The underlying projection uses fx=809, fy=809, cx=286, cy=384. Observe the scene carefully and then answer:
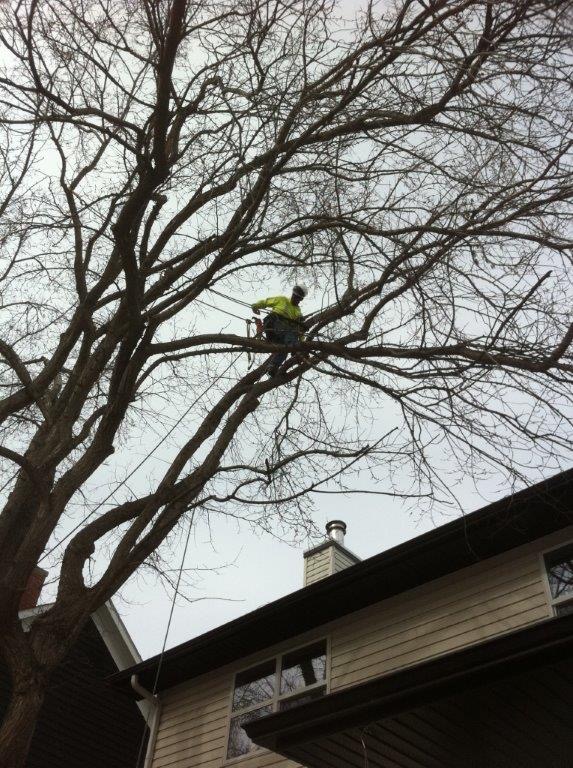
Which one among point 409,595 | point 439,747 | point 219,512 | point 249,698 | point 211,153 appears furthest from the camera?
point 249,698

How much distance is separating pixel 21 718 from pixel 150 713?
6.09 meters

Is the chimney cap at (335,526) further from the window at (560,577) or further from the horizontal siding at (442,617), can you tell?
the window at (560,577)

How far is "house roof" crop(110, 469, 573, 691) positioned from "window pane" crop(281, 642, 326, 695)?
0.26 metres

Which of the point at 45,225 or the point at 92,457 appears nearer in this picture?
the point at 92,457

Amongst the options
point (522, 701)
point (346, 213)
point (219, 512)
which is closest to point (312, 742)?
point (522, 701)

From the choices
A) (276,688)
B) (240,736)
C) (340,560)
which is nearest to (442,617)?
(276,688)

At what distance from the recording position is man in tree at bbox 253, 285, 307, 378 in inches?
304

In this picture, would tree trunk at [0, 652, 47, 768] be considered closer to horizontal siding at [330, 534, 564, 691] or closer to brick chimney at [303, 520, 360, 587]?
horizontal siding at [330, 534, 564, 691]

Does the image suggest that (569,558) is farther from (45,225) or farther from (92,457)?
(45,225)

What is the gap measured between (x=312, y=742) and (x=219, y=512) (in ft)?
7.21

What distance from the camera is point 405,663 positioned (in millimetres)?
8312

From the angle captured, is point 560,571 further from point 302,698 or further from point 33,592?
point 33,592

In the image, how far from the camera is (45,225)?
7395 mm

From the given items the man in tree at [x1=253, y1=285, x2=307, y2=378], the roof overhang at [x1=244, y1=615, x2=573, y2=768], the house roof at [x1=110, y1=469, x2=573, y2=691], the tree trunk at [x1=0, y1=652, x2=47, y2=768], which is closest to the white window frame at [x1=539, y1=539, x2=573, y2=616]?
the house roof at [x1=110, y1=469, x2=573, y2=691]
